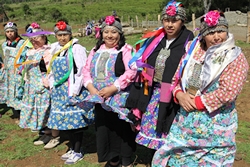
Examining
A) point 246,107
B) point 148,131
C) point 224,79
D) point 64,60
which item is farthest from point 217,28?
point 246,107

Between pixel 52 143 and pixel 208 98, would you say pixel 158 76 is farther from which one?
pixel 52 143

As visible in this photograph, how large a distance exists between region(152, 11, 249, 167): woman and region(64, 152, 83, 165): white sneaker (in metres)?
1.60

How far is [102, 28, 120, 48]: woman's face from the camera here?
3168 mm

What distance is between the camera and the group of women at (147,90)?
225 centimetres

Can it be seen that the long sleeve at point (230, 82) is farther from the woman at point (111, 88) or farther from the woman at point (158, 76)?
the woman at point (111, 88)

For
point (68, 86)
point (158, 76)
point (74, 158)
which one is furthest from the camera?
point (74, 158)

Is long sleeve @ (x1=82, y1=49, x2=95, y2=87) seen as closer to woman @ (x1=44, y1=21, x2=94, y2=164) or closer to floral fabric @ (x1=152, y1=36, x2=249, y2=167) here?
woman @ (x1=44, y1=21, x2=94, y2=164)

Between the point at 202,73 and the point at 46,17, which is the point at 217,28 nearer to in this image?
the point at 202,73

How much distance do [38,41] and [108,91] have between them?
1600 millimetres

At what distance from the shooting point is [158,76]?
9.14 feet

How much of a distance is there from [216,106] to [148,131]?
2.84 feet

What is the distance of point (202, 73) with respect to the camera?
230cm

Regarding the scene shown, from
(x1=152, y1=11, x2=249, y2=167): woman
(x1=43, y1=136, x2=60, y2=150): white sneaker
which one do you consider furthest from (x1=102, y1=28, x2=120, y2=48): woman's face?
(x1=43, y1=136, x2=60, y2=150): white sneaker

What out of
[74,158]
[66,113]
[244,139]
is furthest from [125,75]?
[244,139]
